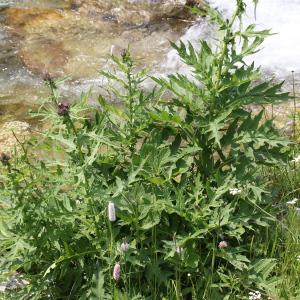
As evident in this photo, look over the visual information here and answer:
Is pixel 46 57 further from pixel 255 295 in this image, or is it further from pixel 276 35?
pixel 255 295

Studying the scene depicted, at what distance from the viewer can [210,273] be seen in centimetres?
300

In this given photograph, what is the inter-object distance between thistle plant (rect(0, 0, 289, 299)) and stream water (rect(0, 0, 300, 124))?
325 centimetres

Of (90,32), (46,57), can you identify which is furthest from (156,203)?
(90,32)

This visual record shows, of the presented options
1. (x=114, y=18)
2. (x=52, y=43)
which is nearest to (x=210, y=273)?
(x=52, y=43)

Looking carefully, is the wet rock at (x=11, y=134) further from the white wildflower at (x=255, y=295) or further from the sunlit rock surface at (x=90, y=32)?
the white wildflower at (x=255, y=295)

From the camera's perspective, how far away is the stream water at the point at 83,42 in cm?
697

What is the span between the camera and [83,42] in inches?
323

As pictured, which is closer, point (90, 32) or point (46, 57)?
point (46, 57)

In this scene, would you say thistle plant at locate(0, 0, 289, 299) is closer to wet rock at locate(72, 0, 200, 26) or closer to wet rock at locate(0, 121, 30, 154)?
wet rock at locate(0, 121, 30, 154)

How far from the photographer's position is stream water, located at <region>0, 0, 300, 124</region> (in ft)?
22.9

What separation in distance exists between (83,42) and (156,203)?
5683 mm

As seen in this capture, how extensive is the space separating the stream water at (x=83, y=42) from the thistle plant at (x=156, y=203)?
128 inches

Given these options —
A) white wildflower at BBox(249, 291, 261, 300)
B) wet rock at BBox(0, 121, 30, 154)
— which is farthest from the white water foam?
white wildflower at BBox(249, 291, 261, 300)

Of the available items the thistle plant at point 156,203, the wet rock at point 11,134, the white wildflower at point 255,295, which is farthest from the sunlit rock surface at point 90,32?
the white wildflower at point 255,295
